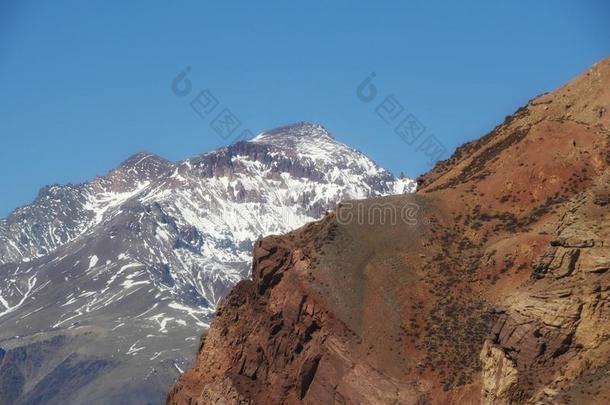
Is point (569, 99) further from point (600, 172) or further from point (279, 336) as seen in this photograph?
point (279, 336)

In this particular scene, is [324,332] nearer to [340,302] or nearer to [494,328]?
[340,302]

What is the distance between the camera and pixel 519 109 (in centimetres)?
12938

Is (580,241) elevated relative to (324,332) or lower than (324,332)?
lower

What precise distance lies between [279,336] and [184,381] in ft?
43.6

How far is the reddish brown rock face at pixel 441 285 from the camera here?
79.6 meters

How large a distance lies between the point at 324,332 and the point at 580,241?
29542mm

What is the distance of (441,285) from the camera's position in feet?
338

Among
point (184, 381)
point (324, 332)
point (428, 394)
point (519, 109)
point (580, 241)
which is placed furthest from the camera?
point (519, 109)

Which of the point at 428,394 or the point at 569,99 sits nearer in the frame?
the point at 428,394

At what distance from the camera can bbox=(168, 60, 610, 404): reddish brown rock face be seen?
79.6 metres

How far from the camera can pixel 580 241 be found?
7831cm

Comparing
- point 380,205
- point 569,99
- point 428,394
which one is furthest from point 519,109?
point 428,394

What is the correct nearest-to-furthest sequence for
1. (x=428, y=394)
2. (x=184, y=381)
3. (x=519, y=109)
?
(x=428, y=394) < (x=184, y=381) < (x=519, y=109)

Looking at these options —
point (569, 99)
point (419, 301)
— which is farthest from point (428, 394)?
point (569, 99)
